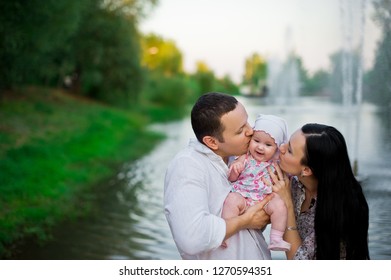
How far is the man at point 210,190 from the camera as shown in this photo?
6.65 feet

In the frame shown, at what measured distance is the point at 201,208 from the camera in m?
2.04

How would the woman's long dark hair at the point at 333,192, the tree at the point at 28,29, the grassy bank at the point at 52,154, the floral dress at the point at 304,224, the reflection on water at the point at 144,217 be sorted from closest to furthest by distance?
the woman's long dark hair at the point at 333,192 → the floral dress at the point at 304,224 → the reflection on water at the point at 144,217 → the grassy bank at the point at 52,154 → the tree at the point at 28,29

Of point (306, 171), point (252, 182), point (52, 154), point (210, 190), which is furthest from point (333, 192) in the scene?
point (52, 154)

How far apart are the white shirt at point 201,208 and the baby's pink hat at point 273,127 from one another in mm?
234

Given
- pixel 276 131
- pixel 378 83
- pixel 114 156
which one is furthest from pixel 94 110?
pixel 276 131

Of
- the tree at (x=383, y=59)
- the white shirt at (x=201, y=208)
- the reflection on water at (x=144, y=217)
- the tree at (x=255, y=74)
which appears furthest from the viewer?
the tree at (x=255, y=74)

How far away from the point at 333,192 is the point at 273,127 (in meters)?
0.38

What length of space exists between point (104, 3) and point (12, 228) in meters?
14.0

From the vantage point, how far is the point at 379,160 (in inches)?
235

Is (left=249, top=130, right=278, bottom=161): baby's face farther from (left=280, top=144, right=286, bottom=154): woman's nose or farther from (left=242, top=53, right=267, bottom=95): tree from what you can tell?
(left=242, top=53, right=267, bottom=95): tree

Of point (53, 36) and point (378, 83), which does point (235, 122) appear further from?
point (53, 36)

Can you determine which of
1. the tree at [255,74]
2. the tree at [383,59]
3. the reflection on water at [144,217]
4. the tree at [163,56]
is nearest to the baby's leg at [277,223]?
the reflection on water at [144,217]

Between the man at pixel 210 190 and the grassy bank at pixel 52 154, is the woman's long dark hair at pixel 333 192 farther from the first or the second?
the grassy bank at pixel 52 154

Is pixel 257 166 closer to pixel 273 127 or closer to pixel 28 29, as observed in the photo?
pixel 273 127
